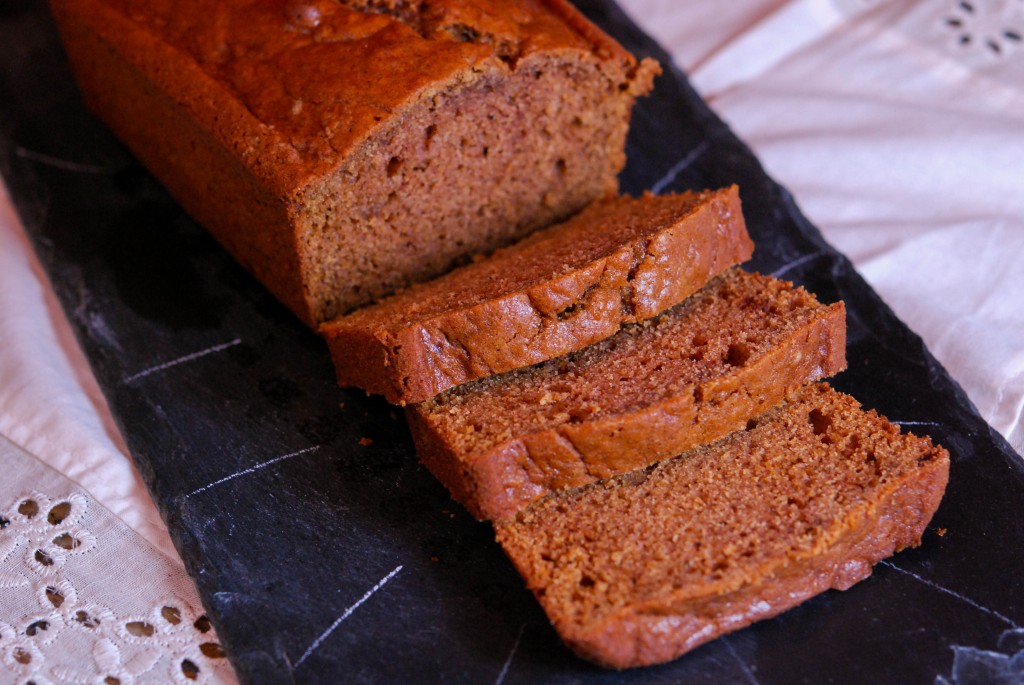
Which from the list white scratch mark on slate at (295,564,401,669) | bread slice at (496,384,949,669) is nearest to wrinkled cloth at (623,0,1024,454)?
bread slice at (496,384,949,669)

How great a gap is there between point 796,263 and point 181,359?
2222mm

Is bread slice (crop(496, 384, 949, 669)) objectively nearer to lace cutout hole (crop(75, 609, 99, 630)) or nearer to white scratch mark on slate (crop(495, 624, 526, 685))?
white scratch mark on slate (crop(495, 624, 526, 685))

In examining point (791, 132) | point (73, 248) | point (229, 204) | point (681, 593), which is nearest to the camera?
point (681, 593)

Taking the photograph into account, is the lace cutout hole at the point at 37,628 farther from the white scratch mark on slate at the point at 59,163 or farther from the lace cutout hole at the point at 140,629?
the white scratch mark on slate at the point at 59,163

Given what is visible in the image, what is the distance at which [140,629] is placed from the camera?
317 centimetres

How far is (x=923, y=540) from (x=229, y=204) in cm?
253

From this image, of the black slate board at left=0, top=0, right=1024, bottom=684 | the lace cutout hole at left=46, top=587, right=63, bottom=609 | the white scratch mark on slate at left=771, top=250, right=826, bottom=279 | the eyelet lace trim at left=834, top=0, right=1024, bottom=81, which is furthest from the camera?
the eyelet lace trim at left=834, top=0, right=1024, bottom=81

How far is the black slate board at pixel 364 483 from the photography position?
3.01 m

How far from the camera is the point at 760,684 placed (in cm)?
293

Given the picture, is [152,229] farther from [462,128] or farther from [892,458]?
[892,458]

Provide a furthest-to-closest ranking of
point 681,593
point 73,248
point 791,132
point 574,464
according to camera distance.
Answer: point 791,132, point 73,248, point 574,464, point 681,593

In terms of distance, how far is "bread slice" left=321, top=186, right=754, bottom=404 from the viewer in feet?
10.8

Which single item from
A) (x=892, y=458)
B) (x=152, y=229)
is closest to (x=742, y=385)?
(x=892, y=458)

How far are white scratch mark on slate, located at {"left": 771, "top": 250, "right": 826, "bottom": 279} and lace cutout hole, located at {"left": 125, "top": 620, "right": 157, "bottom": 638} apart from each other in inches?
95.4
